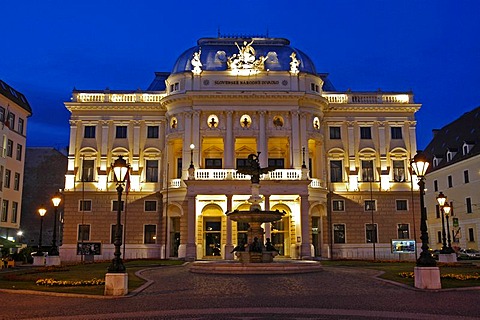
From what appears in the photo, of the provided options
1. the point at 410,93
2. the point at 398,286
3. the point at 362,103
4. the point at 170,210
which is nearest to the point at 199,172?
the point at 170,210

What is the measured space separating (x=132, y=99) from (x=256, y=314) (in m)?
46.7

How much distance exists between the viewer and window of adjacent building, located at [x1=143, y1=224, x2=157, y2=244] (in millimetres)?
54844

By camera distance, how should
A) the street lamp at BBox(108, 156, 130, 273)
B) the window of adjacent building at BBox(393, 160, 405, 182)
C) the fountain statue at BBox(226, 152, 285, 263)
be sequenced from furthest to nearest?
1. the window of adjacent building at BBox(393, 160, 405, 182)
2. the fountain statue at BBox(226, 152, 285, 263)
3. the street lamp at BBox(108, 156, 130, 273)

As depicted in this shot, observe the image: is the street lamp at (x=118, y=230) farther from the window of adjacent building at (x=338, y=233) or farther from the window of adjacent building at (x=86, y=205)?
the window of adjacent building at (x=338, y=233)

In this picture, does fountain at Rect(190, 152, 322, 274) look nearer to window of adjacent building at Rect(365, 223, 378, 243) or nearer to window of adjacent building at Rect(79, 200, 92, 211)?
window of adjacent building at Rect(365, 223, 378, 243)

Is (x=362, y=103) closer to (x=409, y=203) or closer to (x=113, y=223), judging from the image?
(x=409, y=203)

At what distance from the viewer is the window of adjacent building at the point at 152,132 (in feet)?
189

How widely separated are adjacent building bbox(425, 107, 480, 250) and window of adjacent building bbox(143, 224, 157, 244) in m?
35.0

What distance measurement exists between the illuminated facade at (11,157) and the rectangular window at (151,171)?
1533 centimetres

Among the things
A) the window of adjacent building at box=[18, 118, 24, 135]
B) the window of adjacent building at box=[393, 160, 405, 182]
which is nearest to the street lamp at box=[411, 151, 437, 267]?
the window of adjacent building at box=[393, 160, 405, 182]

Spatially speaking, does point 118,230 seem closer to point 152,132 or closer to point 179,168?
point 179,168

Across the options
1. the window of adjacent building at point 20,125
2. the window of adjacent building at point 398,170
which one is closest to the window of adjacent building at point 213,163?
the window of adjacent building at point 398,170

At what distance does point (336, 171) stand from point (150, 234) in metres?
21.5

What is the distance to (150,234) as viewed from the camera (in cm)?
5497
